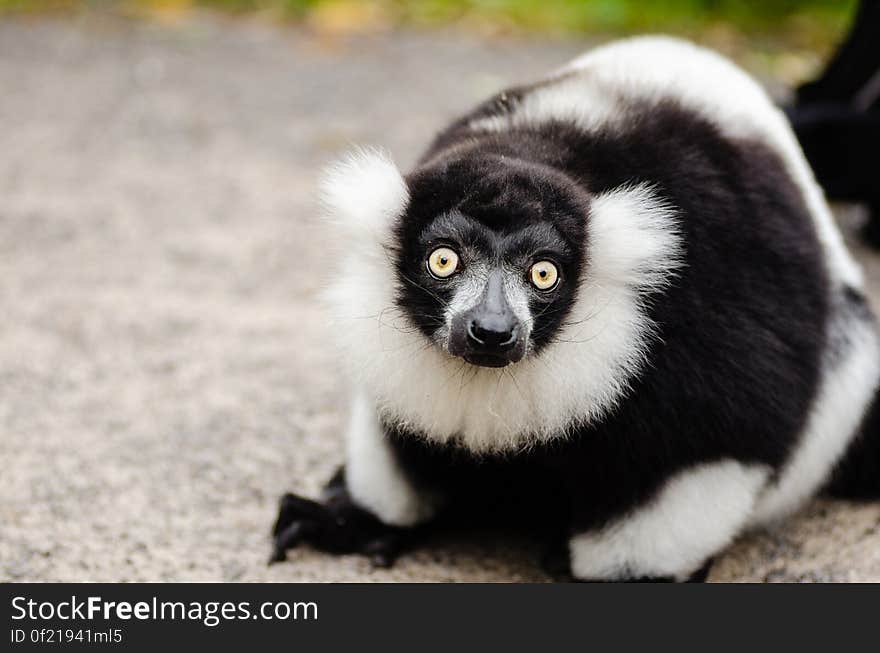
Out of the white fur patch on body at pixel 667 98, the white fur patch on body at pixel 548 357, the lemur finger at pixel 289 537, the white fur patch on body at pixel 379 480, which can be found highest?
the white fur patch on body at pixel 667 98

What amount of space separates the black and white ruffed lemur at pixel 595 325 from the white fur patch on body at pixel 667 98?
14mm

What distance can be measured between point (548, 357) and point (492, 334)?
335mm

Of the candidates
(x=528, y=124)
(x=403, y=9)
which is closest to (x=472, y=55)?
(x=403, y=9)

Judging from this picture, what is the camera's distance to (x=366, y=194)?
131 inches

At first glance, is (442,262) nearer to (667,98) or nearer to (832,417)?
(667,98)

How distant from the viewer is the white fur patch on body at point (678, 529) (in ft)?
11.3

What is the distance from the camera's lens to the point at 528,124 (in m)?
3.63

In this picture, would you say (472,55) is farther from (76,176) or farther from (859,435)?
(859,435)

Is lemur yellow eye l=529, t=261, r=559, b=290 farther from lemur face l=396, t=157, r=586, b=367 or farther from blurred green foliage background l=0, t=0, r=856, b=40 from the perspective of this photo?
blurred green foliage background l=0, t=0, r=856, b=40

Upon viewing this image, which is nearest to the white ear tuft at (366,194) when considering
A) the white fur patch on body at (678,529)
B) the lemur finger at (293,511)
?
the lemur finger at (293,511)

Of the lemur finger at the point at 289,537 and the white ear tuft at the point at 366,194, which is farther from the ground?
the white ear tuft at the point at 366,194

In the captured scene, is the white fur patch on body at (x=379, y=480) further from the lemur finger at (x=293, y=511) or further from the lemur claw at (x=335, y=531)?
the lemur finger at (x=293, y=511)

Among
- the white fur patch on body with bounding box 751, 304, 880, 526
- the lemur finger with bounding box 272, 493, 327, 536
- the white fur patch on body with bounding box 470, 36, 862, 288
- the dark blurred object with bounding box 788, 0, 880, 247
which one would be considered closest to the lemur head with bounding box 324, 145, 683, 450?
the white fur patch on body with bounding box 470, 36, 862, 288

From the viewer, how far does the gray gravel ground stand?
3.89 m
